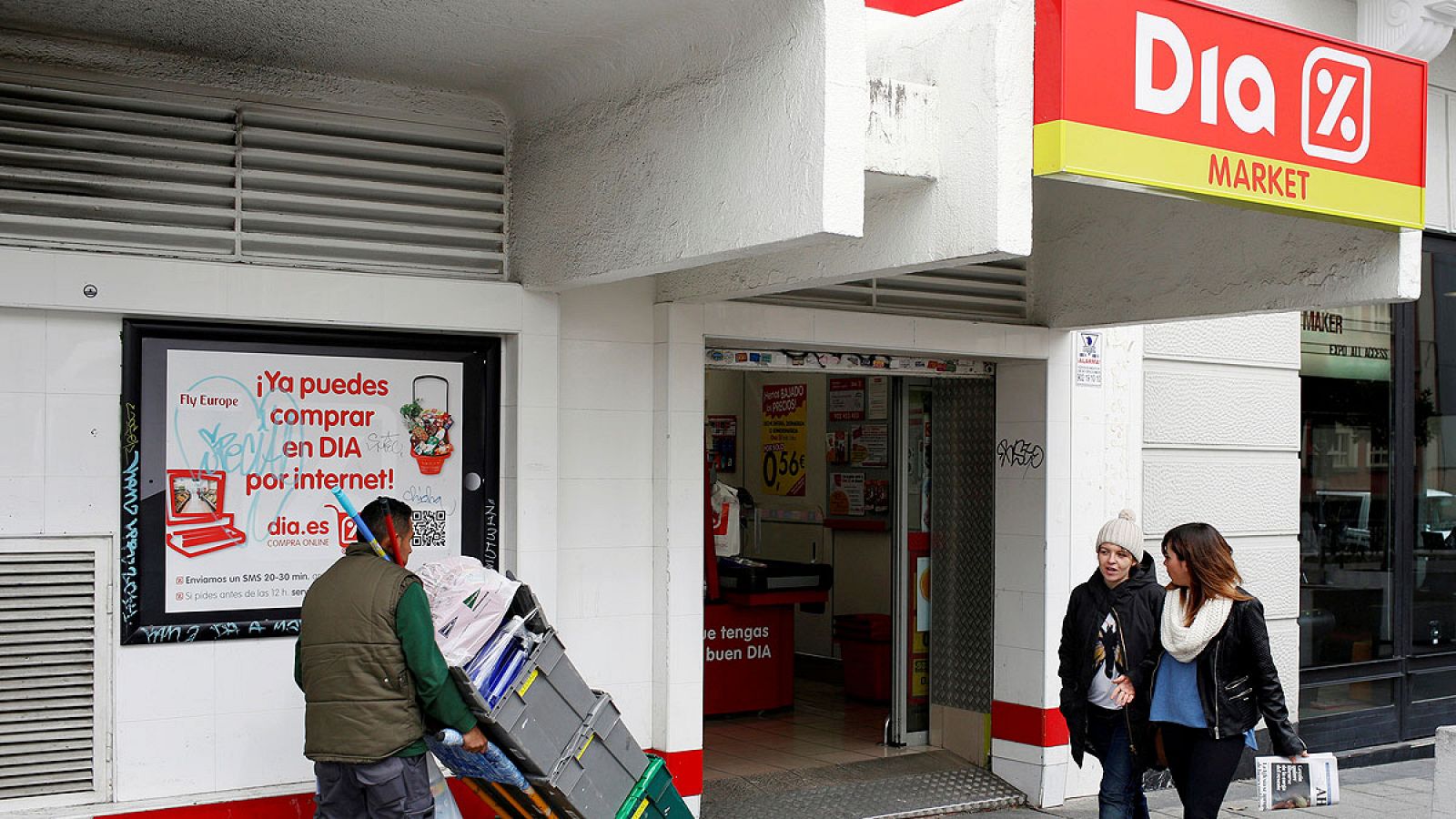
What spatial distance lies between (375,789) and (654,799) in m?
1.33

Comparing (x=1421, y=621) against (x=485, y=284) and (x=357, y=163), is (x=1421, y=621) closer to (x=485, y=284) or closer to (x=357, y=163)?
(x=485, y=284)

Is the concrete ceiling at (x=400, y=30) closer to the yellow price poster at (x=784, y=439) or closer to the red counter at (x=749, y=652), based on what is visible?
the red counter at (x=749, y=652)

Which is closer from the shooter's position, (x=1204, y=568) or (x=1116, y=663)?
(x=1204, y=568)

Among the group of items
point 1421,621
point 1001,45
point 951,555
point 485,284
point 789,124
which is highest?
point 1001,45

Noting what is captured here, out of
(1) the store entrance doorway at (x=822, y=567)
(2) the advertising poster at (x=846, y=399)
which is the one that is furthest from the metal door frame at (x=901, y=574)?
(2) the advertising poster at (x=846, y=399)

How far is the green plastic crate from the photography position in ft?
18.7

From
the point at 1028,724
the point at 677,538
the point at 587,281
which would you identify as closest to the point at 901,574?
the point at 1028,724

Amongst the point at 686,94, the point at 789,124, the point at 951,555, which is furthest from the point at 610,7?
the point at 951,555

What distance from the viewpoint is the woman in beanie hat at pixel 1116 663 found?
5922mm

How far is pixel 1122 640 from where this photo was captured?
595 centimetres

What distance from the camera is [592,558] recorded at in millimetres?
6527

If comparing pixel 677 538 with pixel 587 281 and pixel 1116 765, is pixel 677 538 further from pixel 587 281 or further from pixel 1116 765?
pixel 1116 765

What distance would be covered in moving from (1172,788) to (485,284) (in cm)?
518

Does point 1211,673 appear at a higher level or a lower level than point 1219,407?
lower
